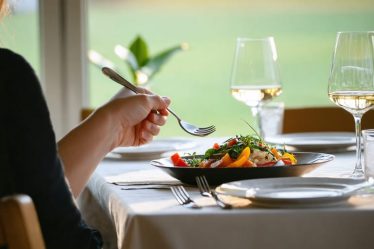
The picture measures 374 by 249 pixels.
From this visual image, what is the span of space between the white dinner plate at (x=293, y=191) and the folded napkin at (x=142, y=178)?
249mm

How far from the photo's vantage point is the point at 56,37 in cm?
370

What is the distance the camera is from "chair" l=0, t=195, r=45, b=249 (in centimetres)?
90

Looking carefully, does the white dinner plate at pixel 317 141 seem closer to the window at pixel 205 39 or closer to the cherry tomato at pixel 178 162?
the cherry tomato at pixel 178 162

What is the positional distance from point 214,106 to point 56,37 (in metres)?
7.49

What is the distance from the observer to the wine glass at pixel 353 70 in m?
1.44

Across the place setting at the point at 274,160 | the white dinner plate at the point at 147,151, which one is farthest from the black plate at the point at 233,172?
the white dinner plate at the point at 147,151

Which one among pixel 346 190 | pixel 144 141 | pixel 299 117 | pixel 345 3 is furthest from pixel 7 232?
pixel 345 3

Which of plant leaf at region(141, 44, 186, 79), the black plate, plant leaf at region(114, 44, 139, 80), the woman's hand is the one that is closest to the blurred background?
plant leaf at region(114, 44, 139, 80)

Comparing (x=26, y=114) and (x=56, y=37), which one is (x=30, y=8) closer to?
(x=56, y=37)

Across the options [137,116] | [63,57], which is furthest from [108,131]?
[63,57]

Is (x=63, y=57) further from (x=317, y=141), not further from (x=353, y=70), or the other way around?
(x=353, y=70)

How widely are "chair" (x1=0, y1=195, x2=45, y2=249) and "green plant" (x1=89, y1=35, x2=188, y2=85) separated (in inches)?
115

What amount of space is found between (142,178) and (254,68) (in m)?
0.53

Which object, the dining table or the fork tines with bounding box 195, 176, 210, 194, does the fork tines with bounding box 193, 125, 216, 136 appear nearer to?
the fork tines with bounding box 195, 176, 210, 194
